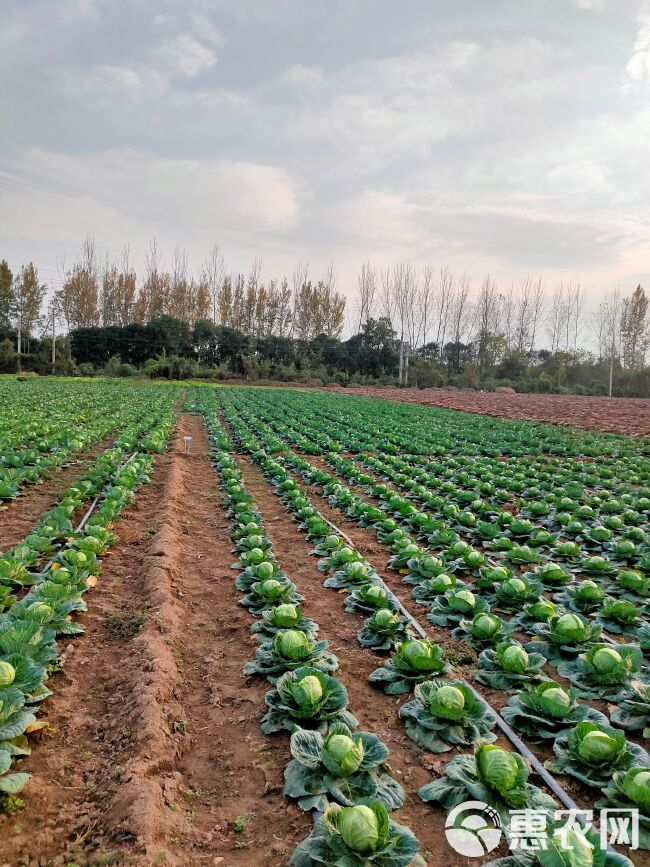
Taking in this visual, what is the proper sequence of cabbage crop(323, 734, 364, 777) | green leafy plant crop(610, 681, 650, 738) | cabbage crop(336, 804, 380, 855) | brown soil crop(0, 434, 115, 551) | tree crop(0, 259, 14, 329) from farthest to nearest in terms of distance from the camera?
tree crop(0, 259, 14, 329) → brown soil crop(0, 434, 115, 551) → green leafy plant crop(610, 681, 650, 738) → cabbage crop(323, 734, 364, 777) → cabbage crop(336, 804, 380, 855)

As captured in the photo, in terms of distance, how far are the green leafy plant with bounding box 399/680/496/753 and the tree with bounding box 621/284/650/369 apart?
64.0 m

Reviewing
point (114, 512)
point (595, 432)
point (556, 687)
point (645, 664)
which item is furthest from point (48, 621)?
point (595, 432)

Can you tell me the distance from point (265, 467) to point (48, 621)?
22.8ft

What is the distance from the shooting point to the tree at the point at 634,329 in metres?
58.1

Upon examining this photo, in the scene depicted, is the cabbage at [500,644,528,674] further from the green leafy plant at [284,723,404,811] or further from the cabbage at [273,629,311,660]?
the cabbage at [273,629,311,660]

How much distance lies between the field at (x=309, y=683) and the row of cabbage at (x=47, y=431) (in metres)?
1.02

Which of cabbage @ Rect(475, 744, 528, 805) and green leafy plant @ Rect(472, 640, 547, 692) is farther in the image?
green leafy plant @ Rect(472, 640, 547, 692)

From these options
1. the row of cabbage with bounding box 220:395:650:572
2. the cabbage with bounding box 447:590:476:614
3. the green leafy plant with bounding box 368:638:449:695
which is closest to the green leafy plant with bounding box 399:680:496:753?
the green leafy plant with bounding box 368:638:449:695

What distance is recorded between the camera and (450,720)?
288 centimetres

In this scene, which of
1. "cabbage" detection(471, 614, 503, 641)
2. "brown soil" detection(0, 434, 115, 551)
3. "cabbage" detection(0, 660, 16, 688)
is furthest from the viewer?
"brown soil" detection(0, 434, 115, 551)

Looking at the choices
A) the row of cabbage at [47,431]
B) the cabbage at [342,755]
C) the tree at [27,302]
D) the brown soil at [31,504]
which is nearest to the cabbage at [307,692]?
the cabbage at [342,755]

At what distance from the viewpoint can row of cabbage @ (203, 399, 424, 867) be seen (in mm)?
2035

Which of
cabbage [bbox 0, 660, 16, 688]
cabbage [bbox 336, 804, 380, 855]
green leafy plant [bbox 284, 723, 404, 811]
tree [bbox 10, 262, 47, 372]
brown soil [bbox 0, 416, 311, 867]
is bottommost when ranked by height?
brown soil [bbox 0, 416, 311, 867]

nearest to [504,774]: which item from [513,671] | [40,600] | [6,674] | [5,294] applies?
[513,671]
